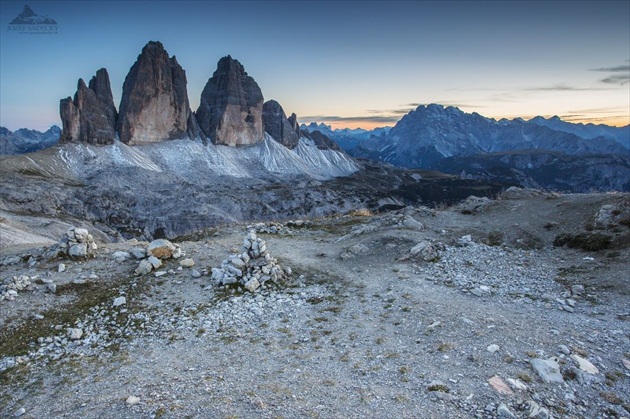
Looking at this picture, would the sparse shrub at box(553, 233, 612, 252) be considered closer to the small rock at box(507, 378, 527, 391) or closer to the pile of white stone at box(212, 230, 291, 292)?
the small rock at box(507, 378, 527, 391)

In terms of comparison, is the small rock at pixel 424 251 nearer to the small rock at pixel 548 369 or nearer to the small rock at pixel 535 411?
the small rock at pixel 548 369

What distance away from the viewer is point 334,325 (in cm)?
1313

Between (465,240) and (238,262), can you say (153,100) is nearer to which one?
(238,262)

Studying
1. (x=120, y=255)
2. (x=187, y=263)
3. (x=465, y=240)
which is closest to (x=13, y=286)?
(x=120, y=255)

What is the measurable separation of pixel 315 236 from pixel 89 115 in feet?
493

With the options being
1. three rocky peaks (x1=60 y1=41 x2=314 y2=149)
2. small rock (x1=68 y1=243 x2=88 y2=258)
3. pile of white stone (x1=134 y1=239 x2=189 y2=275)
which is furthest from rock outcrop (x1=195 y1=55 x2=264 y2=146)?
pile of white stone (x1=134 y1=239 x2=189 y2=275)

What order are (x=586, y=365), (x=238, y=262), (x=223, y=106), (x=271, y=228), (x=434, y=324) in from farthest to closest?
1. (x=223, y=106)
2. (x=271, y=228)
3. (x=238, y=262)
4. (x=434, y=324)
5. (x=586, y=365)

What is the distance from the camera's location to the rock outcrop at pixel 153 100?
156125 mm

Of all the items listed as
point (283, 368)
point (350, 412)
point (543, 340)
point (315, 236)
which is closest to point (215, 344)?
point (283, 368)

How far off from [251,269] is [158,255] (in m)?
5.15

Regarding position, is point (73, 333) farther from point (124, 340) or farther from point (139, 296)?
point (139, 296)

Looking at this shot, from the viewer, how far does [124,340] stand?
12.7 m

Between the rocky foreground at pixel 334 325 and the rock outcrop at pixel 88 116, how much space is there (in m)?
144

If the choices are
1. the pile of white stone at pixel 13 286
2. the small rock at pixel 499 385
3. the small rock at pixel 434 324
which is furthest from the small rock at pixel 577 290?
the pile of white stone at pixel 13 286
